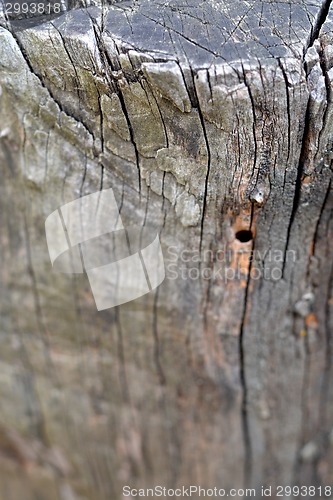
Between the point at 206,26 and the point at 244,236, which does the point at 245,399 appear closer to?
the point at 244,236

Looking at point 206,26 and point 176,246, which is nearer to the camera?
point 206,26

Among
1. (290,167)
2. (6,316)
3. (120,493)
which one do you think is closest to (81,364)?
(6,316)

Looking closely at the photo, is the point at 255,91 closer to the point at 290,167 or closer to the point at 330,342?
the point at 290,167

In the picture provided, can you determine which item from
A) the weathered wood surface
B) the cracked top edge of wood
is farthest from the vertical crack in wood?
the cracked top edge of wood

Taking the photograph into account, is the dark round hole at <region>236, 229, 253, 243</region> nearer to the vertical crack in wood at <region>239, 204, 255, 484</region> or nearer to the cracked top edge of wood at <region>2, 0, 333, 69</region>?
the vertical crack in wood at <region>239, 204, 255, 484</region>

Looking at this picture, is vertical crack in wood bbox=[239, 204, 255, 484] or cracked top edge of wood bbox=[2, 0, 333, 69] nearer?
cracked top edge of wood bbox=[2, 0, 333, 69]

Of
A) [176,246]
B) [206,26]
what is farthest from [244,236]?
[206,26]
